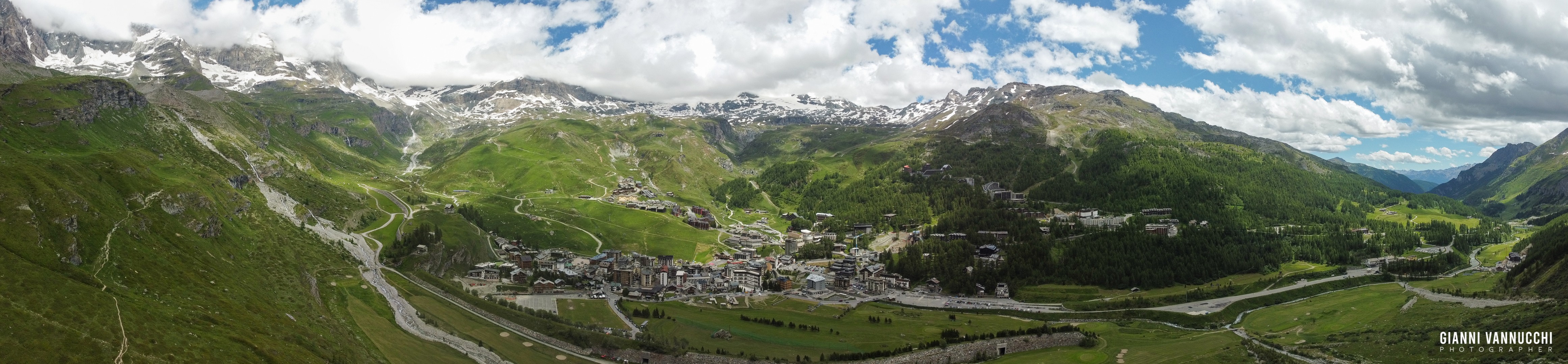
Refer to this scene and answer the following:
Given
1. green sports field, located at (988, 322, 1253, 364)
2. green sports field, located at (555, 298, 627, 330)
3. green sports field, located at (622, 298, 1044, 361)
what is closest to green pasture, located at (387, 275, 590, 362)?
green sports field, located at (555, 298, 627, 330)

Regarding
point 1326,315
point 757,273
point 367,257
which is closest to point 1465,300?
point 1326,315

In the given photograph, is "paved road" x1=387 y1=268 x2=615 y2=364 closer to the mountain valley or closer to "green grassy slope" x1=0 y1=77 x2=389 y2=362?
the mountain valley

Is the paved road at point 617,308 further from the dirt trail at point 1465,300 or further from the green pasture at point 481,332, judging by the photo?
the dirt trail at point 1465,300

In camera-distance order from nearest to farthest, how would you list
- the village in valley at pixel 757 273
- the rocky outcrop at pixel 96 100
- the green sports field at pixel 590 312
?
the green sports field at pixel 590 312, the village in valley at pixel 757 273, the rocky outcrop at pixel 96 100

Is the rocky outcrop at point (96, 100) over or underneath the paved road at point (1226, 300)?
over

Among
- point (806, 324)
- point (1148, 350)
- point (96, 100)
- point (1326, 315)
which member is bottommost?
point (1148, 350)

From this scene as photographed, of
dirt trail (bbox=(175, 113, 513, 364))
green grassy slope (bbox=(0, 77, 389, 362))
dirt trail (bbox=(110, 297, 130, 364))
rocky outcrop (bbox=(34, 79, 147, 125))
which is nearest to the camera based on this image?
dirt trail (bbox=(110, 297, 130, 364))

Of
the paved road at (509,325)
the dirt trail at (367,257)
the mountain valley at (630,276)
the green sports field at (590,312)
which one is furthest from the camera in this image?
the green sports field at (590,312)

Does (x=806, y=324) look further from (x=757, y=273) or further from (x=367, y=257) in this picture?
(x=367, y=257)

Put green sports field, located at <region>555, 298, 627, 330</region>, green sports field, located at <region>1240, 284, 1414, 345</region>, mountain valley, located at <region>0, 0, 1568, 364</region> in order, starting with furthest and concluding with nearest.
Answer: green sports field, located at <region>555, 298, 627, 330</region> < green sports field, located at <region>1240, 284, 1414, 345</region> < mountain valley, located at <region>0, 0, 1568, 364</region>

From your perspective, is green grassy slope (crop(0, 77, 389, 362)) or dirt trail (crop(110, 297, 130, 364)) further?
green grassy slope (crop(0, 77, 389, 362))

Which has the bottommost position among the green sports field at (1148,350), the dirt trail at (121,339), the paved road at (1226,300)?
the green sports field at (1148,350)

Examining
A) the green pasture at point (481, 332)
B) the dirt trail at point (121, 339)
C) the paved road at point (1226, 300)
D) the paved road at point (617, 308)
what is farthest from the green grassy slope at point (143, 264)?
the paved road at point (1226, 300)
